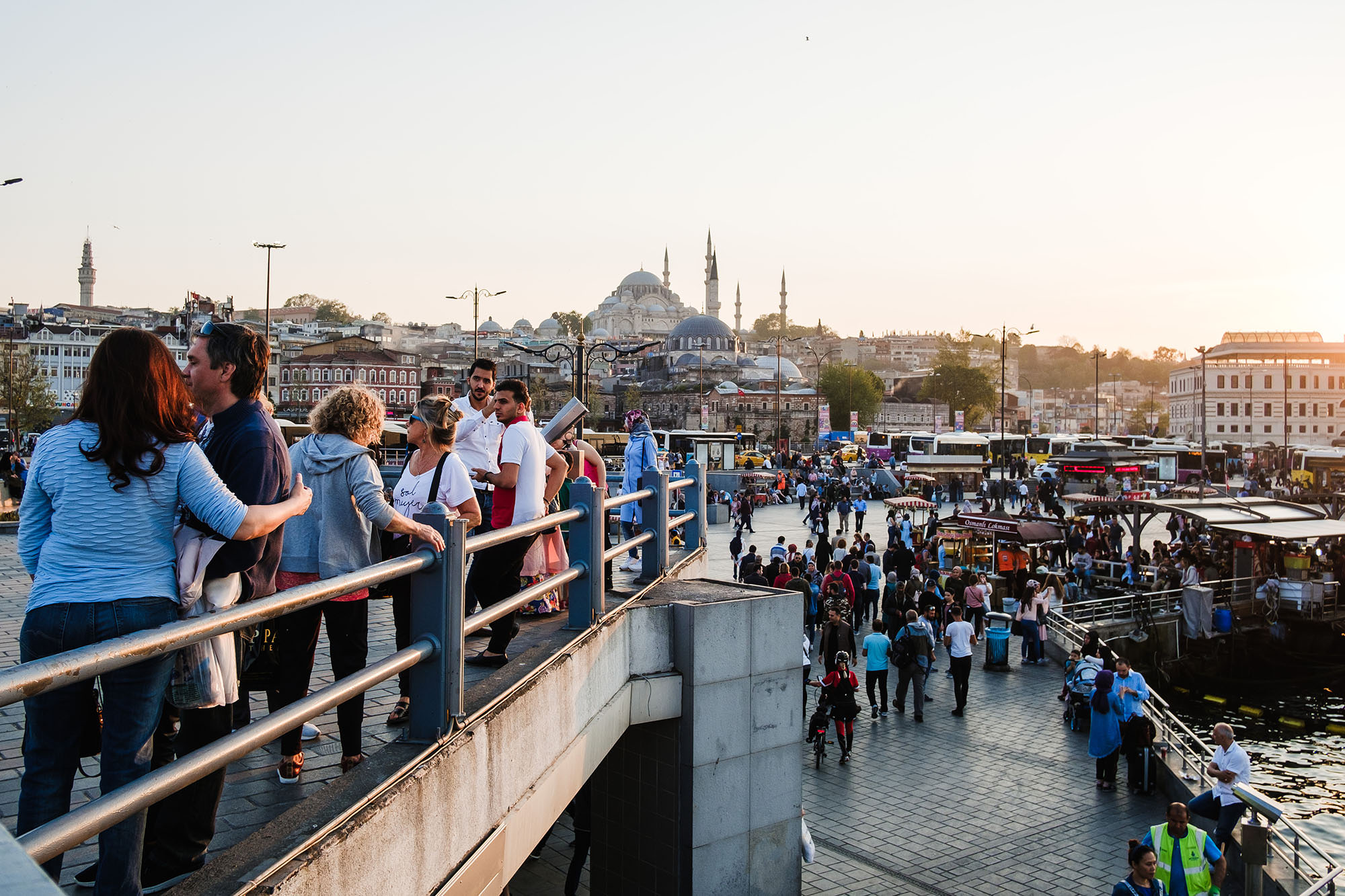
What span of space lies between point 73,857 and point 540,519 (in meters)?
1.96

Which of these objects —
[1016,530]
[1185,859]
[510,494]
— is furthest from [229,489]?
[1016,530]

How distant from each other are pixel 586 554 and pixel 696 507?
3390mm

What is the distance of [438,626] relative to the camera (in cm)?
337

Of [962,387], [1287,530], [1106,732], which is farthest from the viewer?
[962,387]

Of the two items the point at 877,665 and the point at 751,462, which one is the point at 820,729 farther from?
the point at 751,462

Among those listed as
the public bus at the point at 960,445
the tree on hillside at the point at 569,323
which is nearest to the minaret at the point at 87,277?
the tree on hillside at the point at 569,323

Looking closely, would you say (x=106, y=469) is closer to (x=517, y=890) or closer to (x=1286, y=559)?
(x=517, y=890)

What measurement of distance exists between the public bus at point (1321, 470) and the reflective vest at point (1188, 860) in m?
44.2

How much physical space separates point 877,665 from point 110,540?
11.9m

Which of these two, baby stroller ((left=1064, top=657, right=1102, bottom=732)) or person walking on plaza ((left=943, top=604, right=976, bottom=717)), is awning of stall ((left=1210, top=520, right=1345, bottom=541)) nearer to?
baby stroller ((left=1064, top=657, right=1102, bottom=732))

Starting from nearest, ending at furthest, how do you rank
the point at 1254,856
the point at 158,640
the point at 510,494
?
1. the point at 158,640
2. the point at 510,494
3. the point at 1254,856

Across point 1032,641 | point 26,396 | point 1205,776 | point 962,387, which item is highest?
point 962,387

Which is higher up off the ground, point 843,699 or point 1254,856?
point 843,699

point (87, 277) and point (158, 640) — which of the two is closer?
point (158, 640)
